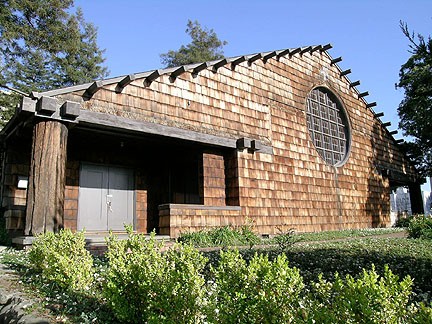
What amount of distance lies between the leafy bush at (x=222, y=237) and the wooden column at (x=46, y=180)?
3.03 m

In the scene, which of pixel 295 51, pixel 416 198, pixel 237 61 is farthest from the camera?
pixel 416 198

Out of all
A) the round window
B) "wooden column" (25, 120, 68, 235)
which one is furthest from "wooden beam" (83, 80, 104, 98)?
the round window

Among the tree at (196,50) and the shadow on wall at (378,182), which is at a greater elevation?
the tree at (196,50)

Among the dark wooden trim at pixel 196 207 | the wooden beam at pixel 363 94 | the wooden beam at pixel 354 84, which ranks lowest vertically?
the dark wooden trim at pixel 196 207

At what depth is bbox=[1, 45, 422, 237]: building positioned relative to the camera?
7.55 metres

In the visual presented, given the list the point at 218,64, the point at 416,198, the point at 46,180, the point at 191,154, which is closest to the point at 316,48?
the point at 218,64

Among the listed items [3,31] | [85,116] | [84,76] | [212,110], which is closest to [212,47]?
[84,76]

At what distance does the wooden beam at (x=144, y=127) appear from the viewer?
7.93m

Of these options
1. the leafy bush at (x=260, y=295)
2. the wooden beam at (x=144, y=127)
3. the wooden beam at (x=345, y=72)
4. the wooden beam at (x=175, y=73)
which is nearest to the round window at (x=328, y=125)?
the wooden beam at (x=345, y=72)

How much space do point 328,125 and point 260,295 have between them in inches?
561

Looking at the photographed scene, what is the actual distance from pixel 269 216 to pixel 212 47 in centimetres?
2715

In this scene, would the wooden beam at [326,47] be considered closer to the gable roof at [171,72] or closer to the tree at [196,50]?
the gable roof at [171,72]

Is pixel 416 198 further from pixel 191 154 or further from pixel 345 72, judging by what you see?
pixel 191 154

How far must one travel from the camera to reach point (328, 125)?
15.4m
